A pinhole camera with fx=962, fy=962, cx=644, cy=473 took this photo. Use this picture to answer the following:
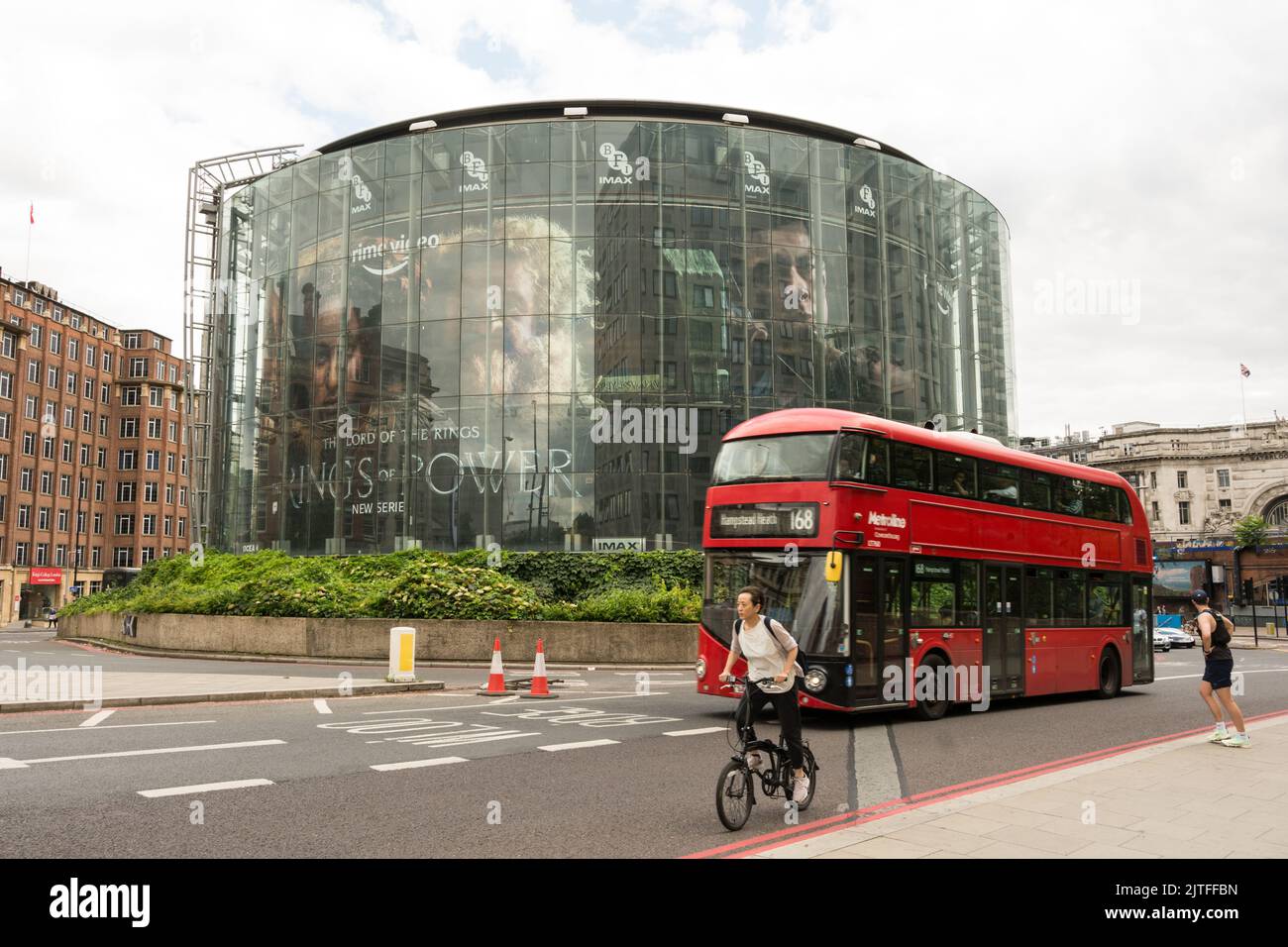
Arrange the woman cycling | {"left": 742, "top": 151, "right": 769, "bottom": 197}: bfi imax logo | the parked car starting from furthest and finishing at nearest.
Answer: the parked car < {"left": 742, "top": 151, "right": 769, "bottom": 197}: bfi imax logo < the woman cycling

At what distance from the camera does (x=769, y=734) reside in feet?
39.8

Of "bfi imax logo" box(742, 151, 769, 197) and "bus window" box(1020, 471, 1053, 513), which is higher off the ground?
"bfi imax logo" box(742, 151, 769, 197)

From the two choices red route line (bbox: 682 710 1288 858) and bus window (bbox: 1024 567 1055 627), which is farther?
bus window (bbox: 1024 567 1055 627)

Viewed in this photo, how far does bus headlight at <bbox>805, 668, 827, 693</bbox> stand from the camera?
39.7 ft

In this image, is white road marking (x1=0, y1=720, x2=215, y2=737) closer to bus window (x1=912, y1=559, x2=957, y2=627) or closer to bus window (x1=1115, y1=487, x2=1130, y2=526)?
bus window (x1=912, y1=559, x2=957, y2=627)

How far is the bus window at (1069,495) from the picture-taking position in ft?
53.7

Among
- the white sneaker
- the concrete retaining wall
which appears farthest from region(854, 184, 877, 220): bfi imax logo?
the white sneaker

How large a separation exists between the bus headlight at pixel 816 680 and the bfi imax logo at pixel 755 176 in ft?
86.3

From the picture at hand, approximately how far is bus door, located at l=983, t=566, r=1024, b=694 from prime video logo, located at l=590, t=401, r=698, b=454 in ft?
61.1

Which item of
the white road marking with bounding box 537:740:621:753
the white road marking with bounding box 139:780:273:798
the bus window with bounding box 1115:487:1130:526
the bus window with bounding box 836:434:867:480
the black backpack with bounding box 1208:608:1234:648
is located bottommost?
the white road marking with bounding box 537:740:621:753

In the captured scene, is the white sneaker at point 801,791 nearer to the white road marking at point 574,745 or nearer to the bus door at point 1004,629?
the white road marking at point 574,745

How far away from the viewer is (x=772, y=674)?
741 centimetres

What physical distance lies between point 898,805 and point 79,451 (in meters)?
95.7
